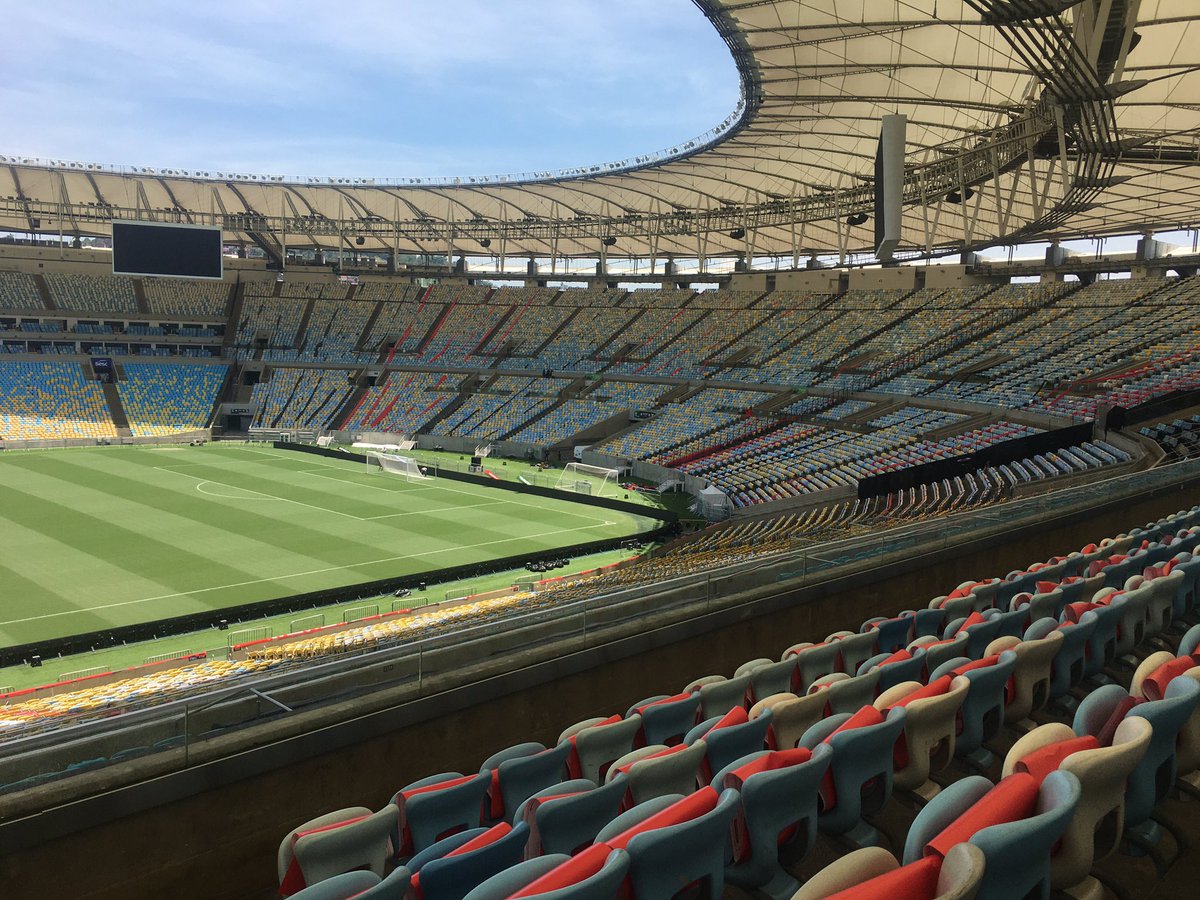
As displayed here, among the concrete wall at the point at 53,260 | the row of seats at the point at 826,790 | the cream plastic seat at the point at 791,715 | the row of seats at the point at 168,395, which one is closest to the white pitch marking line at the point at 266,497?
the row of seats at the point at 168,395

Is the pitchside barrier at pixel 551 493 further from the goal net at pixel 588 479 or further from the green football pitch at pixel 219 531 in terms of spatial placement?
the goal net at pixel 588 479

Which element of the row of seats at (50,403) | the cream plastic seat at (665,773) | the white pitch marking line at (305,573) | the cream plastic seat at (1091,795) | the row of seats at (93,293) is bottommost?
the white pitch marking line at (305,573)

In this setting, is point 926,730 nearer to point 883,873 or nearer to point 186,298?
point 883,873

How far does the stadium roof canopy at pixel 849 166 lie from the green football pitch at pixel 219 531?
62.3ft

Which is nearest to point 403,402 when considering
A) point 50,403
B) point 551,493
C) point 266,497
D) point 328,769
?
point 50,403

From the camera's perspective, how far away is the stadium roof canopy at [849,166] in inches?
973

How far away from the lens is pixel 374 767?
5.79 m

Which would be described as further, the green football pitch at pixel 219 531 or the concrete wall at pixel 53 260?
the concrete wall at pixel 53 260

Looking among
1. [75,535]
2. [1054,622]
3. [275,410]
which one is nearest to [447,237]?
[275,410]

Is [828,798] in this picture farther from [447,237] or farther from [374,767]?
[447,237]

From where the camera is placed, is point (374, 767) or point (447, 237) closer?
point (374, 767)

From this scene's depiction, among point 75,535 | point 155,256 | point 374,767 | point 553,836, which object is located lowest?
point 75,535

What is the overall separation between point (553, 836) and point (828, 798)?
131cm

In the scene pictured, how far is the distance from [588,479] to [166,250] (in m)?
38.7
